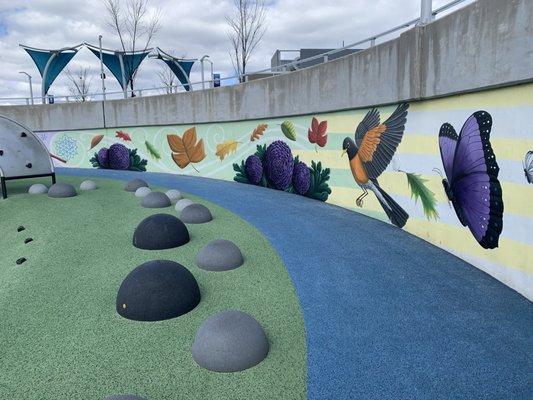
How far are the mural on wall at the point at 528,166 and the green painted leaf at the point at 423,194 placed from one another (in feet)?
8.59

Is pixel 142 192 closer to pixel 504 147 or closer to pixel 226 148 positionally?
pixel 226 148

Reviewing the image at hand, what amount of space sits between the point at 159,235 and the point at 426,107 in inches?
255

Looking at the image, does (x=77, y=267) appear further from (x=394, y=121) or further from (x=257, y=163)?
(x=257, y=163)

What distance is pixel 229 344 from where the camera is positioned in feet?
15.4

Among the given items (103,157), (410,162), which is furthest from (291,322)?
(103,157)

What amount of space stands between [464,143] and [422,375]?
15.6ft

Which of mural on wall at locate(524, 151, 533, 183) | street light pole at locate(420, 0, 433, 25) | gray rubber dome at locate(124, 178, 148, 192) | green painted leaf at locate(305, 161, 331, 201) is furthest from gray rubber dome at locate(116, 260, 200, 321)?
gray rubber dome at locate(124, 178, 148, 192)

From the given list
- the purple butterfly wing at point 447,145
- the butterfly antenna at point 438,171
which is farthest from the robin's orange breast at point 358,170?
the purple butterfly wing at point 447,145

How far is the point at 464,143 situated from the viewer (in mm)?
7633

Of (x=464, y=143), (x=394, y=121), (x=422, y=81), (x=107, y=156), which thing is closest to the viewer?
(x=464, y=143)

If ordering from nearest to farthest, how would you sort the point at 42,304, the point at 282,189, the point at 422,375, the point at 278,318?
the point at 422,375
the point at 278,318
the point at 42,304
the point at 282,189

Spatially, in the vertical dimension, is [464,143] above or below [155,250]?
above

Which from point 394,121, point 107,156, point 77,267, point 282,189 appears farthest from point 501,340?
point 107,156

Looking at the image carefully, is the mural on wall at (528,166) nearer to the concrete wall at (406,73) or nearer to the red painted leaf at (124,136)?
the concrete wall at (406,73)
